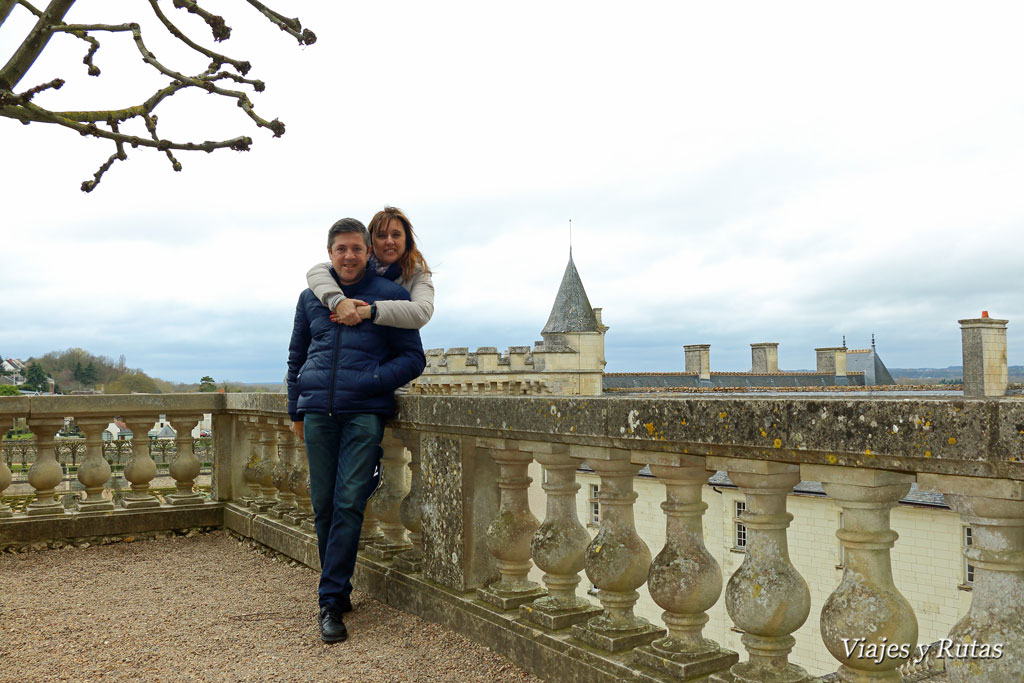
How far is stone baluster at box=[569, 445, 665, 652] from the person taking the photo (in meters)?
2.53

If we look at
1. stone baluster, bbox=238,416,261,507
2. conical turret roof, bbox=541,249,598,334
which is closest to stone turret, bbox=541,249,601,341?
conical turret roof, bbox=541,249,598,334

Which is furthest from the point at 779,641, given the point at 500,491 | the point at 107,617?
the point at 107,617

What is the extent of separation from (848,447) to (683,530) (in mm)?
713

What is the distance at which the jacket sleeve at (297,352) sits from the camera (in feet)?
12.2

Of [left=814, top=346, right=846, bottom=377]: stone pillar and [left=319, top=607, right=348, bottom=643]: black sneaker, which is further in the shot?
[left=814, top=346, right=846, bottom=377]: stone pillar

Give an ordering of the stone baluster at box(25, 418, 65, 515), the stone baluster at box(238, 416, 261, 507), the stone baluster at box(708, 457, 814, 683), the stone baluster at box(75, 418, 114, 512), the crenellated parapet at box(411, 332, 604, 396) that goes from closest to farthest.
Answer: the stone baluster at box(708, 457, 814, 683) < the stone baluster at box(25, 418, 65, 515) < the stone baluster at box(75, 418, 114, 512) < the stone baluster at box(238, 416, 261, 507) < the crenellated parapet at box(411, 332, 604, 396)

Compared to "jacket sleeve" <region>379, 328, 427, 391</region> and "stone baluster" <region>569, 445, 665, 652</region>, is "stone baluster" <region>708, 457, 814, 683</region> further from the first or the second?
"jacket sleeve" <region>379, 328, 427, 391</region>

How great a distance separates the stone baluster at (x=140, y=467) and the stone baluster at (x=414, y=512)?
2663mm

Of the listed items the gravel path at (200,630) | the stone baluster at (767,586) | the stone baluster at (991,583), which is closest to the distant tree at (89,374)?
the gravel path at (200,630)

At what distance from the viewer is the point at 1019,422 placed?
4.91 ft

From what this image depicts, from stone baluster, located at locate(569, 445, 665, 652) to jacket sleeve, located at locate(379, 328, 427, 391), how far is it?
1.14 m

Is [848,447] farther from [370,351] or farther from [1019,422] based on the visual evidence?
[370,351]

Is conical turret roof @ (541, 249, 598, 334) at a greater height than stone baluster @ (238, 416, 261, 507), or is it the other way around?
conical turret roof @ (541, 249, 598, 334)

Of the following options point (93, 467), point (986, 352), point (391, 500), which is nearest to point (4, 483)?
point (93, 467)
